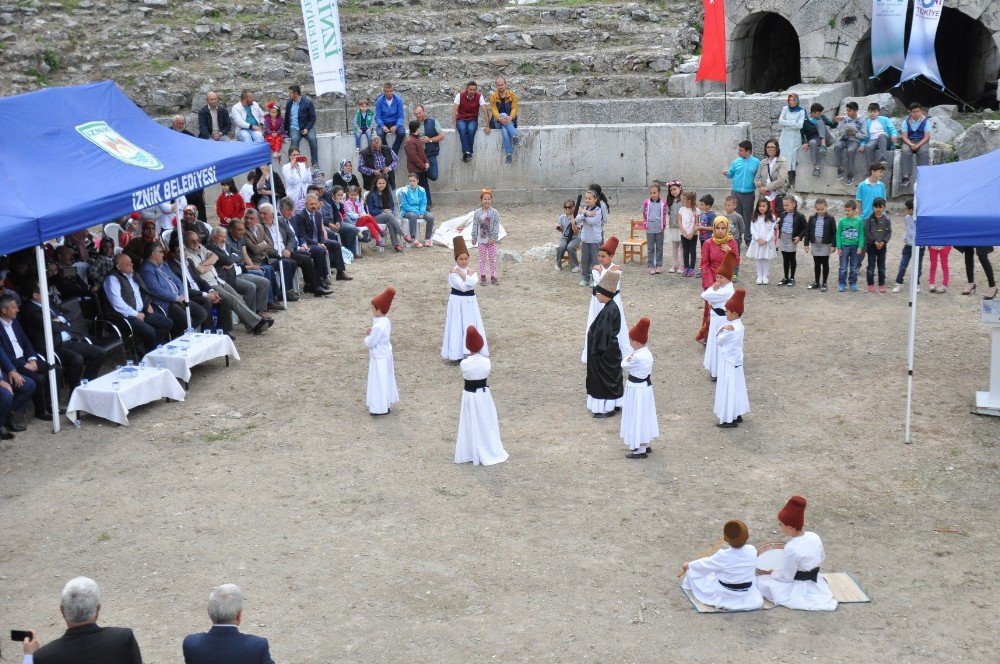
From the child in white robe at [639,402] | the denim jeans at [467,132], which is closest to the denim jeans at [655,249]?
the denim jeans at [467,132]

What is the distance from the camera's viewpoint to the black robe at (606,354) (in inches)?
463

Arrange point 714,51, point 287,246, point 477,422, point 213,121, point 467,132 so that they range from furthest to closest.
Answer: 1. point 467,132
2. point 213,121
3. point 714,51
4. point 287,246
5. point 477,422

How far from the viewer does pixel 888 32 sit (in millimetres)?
21203

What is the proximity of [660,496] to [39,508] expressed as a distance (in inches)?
214

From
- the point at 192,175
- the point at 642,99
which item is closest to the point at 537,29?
the point at 642,99

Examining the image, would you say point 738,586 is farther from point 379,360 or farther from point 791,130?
point 791,130

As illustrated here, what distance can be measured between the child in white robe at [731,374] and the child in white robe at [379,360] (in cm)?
345

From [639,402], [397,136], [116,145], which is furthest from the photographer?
[397,136]

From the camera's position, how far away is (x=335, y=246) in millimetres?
17297

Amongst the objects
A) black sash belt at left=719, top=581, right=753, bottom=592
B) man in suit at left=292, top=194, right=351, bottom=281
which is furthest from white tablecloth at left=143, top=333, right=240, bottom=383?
black sash belt at left=719, top=581, right=753, bottom=592

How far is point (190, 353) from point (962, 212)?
27.1 feet

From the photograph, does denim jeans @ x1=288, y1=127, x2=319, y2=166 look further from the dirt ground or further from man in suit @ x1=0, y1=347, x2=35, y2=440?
man in suit @ x1=0, y1=347, x2=35, y2=440

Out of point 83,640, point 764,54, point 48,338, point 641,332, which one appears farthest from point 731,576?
point 764,54

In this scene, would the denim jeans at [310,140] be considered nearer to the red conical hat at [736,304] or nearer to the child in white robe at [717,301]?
the child in white robe at [717,301]
